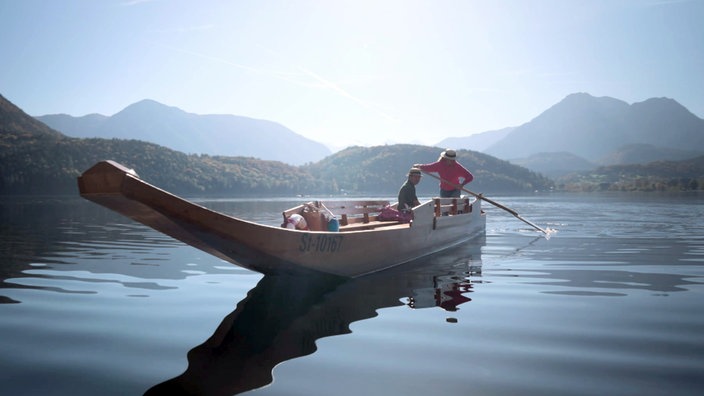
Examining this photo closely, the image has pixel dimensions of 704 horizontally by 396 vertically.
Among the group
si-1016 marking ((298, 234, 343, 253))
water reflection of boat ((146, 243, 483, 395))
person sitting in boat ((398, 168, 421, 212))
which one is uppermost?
person sitting in boat ((398, 168, 421, 212))

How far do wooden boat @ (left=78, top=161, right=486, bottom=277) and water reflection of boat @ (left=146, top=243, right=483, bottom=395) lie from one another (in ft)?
1.34

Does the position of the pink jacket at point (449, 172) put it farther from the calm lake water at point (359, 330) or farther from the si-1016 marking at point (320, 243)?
the si-1016 marking at point (320, 243)

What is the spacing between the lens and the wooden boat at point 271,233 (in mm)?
5156

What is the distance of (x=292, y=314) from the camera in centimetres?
650

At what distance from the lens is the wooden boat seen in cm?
516

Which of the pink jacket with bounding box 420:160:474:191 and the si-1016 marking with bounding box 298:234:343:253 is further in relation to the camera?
the pink jacket with bounding box 420:160:474:191

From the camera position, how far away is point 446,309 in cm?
661

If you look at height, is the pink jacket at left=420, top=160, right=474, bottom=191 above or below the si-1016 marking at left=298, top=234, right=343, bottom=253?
above

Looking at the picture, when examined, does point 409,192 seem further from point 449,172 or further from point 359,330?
point 359,330

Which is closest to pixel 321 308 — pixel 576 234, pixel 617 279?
pixel 617 279

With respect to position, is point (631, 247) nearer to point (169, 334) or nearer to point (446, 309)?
point (446, 309)

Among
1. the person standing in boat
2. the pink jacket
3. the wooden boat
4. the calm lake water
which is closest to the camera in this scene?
the calm lake water

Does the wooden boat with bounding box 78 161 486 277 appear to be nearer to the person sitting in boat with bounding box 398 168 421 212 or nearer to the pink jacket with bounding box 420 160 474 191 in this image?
the person sitting in boat with bounding box 398 168 421 212

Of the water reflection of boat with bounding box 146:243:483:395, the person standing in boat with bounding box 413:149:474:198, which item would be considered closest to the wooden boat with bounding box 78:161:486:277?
the water reflection of boat with bounding box 146:243:483:395
